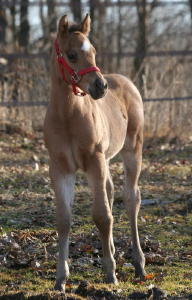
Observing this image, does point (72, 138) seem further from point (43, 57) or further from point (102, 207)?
point (43, 57)

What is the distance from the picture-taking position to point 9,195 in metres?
8.70

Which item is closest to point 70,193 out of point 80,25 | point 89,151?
point 89,151

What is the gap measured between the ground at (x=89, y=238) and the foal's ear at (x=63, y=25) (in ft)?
6.07

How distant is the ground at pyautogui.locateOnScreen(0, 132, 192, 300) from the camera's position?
535cm

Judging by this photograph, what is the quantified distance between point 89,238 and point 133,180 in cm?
71

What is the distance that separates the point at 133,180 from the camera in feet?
21.7

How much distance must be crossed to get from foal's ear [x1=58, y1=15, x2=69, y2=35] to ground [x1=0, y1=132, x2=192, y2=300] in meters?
1.85

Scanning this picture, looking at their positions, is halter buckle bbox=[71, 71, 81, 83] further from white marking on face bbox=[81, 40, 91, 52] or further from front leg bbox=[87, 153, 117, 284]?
front leg bbox=[87, 153, 117, 284]

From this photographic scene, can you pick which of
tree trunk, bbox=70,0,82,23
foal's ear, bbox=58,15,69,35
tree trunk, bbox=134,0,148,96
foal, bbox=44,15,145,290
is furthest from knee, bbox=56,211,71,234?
tree trunk, bbox=70,0,82,23

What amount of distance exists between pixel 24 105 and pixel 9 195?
180 inches

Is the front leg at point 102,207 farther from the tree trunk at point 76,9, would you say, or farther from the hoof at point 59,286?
the tree trunk at point 76,9

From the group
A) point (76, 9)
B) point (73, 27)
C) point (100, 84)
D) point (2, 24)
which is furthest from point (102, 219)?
point (2, 24)

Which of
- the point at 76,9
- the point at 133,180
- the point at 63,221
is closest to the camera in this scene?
the point at 63,221

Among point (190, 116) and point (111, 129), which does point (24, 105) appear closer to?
point (190, 116)
